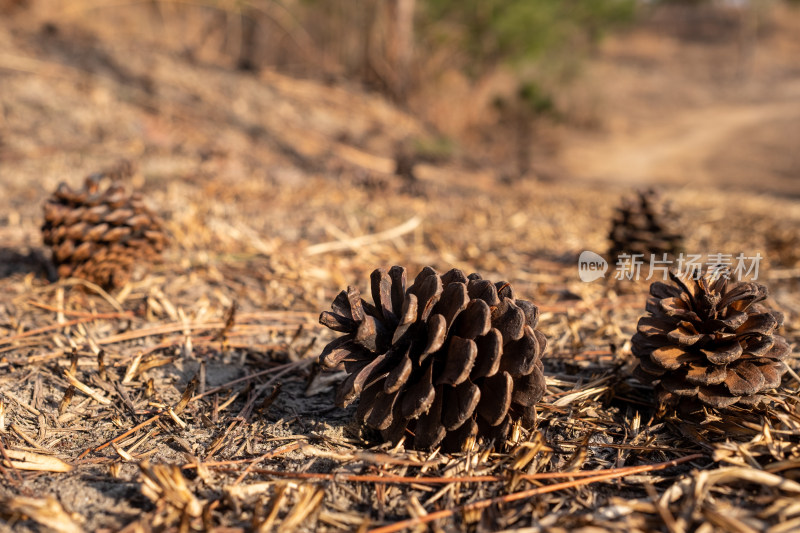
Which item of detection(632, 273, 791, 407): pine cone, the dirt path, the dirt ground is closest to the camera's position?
the dirt ground

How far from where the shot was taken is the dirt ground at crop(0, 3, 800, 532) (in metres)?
1.16

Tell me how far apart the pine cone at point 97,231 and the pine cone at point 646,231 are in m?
2.24

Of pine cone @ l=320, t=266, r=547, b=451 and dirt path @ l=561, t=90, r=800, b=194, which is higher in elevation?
dirt path @ l=561, t=90, r=800, b=194

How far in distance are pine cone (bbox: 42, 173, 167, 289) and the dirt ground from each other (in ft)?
0.31

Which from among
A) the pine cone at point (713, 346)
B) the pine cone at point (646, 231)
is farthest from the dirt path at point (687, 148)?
the pine cone at point (713, 346)

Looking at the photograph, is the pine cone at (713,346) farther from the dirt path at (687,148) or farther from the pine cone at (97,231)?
the dirt path at (687,148)

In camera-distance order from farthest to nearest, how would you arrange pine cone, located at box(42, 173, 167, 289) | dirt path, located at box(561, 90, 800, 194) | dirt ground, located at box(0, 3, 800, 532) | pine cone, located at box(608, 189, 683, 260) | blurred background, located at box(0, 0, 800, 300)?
dirt path, located at box(561, 90, 800, 194) < blurred background, located at box(0, 0, 800, 300) < pine cone, located at box(608, 189, 683, 260) < pine cone, located at box(42, 173, 167, 289) < dirt ground, located at box(0, 3, 800, 532)

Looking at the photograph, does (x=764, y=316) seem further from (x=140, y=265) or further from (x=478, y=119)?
(x=478, y=119)

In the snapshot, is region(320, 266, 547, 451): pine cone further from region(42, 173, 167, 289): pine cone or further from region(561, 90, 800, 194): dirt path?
region(561, 90, 800, 194): dirt path

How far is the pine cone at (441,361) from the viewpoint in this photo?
1.24 metres

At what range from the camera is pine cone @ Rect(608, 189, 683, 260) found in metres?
2.89

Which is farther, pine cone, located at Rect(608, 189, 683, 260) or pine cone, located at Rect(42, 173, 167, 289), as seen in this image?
pine cone, located at Rect(608, 189, 683, 260)

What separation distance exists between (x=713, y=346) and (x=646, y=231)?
159 centimetres

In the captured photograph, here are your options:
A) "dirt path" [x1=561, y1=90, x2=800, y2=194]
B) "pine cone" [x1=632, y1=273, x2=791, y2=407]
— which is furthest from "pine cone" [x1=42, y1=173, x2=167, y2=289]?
"dirt path" [x1=561, y1=90, x2=800, y2=194]
